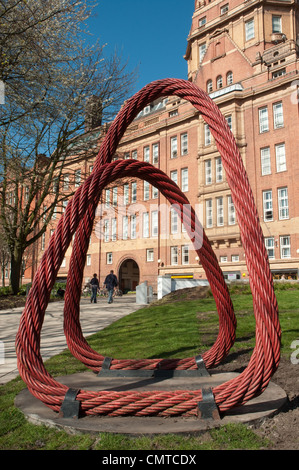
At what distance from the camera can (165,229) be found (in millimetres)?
34344

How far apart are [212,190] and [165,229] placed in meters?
6.32

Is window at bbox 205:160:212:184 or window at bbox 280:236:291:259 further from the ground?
window at bbox 205:160:212:184

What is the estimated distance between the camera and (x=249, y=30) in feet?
110

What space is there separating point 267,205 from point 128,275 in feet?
61.9

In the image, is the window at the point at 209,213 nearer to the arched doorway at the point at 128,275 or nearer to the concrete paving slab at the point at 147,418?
the arched doorway at the point at 128,275

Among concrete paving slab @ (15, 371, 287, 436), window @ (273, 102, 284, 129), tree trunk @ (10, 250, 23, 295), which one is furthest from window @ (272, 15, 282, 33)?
concrete paving slab @ (15, 371, 287, 436)

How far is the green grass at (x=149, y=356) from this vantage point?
1.95m

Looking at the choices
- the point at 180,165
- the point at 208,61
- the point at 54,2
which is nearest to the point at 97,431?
the point at 54,2

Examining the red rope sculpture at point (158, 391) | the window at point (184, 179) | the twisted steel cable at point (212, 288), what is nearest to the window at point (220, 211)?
the window at point (184, 179)

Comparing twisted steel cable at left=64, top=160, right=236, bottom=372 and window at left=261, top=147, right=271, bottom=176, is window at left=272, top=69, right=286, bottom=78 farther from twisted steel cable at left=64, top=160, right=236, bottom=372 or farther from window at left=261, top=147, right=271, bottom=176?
twisted steel cable at left=64, top=160, right=236, bottom=372

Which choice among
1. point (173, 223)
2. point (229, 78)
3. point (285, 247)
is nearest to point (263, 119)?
point (229, 78)

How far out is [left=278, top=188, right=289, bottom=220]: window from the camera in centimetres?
2803

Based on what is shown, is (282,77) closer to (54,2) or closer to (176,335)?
(54,2)

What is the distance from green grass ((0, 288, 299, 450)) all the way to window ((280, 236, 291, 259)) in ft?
63.6
